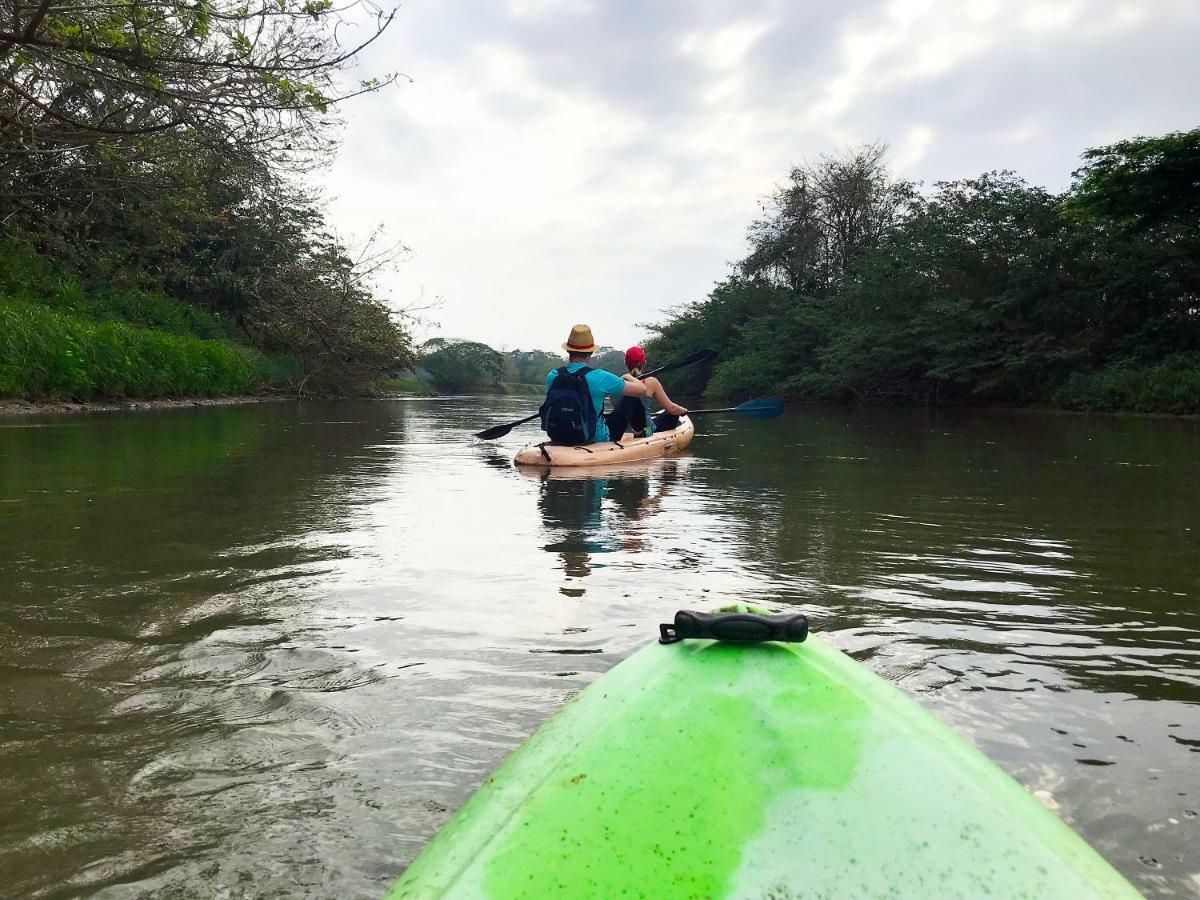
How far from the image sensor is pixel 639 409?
1068 centimetres

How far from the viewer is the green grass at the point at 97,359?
45.9 ft

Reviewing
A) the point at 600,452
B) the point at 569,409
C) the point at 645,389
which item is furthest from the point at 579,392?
the point at 645,389

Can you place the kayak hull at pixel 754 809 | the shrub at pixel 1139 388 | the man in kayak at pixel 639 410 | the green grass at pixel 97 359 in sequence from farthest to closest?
the shrub at pixel 1139 388, the green grass at pixel 97 359, the man in kayak at pixel 639 410, the kayak hull at pixel 754 809

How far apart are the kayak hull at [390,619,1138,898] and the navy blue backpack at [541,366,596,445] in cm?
768

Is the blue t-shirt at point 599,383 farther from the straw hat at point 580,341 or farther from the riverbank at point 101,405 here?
the riverbank at point 101,405

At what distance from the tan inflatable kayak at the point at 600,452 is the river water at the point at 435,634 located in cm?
120

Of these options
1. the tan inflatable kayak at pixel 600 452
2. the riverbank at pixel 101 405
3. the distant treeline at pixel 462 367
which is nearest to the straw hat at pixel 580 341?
the tan inflatable kayak at pixel 600 452

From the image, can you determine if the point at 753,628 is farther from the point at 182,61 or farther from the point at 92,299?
the point at 92,299

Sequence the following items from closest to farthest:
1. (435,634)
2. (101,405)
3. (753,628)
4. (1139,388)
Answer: (753,628) → (435,634) → (101,405) → (1139,388)

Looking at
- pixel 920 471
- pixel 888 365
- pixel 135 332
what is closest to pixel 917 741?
pixel 920 471

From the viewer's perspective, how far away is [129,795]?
6.65 feet

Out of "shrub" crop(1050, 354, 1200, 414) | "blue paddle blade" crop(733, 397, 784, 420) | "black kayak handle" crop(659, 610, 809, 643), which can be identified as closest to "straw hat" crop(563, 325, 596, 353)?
"blue paddle blade" crop(733, 397, 784, 420)

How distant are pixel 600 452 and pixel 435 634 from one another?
20.2 feet

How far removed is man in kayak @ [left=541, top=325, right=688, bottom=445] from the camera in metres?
8.95
